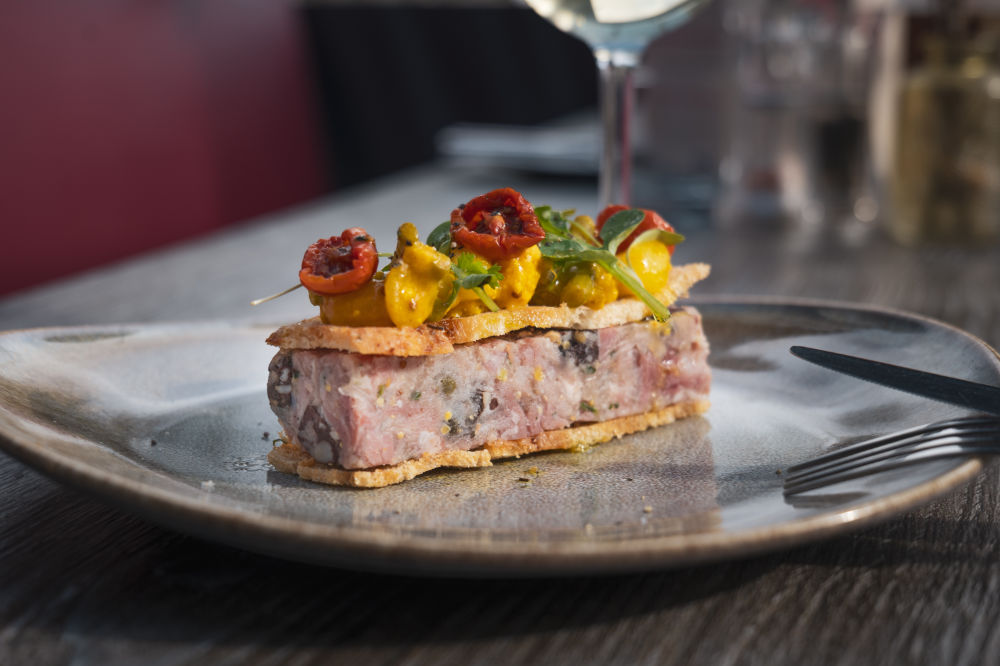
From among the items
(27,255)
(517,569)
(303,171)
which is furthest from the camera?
(303,171)

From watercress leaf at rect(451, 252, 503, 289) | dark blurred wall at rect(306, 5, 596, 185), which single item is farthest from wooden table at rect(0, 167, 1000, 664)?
dark blurred wall at rect(306, 5, 596, 185)

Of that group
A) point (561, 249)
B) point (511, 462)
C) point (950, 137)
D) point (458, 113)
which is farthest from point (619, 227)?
point (458, 113)

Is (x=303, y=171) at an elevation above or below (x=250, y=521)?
below

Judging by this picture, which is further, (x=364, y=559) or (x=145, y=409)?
(x=145, y=409)

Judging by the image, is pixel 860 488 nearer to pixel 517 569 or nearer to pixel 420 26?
pixel 517 569

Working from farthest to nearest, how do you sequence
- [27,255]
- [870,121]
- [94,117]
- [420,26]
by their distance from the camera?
[420,26]
[94,117]
[27,255]
[870,121]

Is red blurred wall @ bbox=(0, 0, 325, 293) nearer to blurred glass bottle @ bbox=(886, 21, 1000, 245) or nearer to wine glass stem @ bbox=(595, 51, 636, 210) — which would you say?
wine glass stem @ bbox=(595, 51, 636, 210)

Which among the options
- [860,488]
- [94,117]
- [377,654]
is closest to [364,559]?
[377,654]
